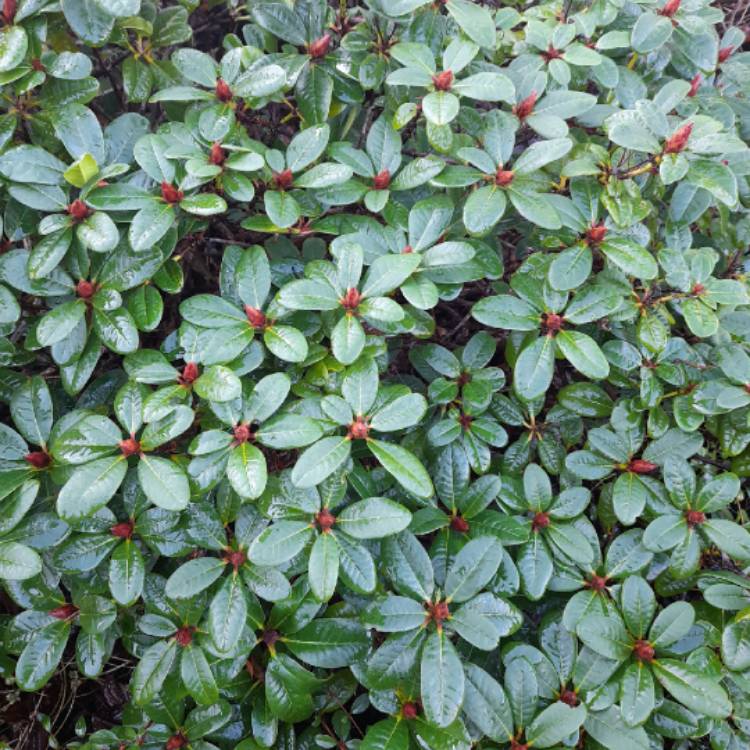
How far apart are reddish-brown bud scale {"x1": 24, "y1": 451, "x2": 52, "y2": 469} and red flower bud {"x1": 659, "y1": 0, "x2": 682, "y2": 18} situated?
5.85ft

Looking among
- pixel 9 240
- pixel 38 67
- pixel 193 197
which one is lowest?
pixel 9 240

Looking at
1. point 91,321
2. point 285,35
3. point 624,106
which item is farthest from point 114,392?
point 624,106

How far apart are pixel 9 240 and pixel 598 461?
56.2 inches

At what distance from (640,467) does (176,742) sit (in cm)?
122

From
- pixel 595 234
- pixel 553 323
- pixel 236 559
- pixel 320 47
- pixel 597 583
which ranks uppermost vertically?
pixel 320 47

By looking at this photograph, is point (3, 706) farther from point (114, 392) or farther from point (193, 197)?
point (193, 197)

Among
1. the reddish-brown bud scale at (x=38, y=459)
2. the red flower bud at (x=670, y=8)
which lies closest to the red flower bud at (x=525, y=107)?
the red flower bud at (x=670, y=8)

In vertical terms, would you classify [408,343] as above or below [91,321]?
below

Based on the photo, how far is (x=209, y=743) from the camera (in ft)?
4.72

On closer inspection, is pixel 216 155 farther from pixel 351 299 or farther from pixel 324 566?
pixel 324 566

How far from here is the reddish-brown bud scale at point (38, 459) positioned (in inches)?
50.8

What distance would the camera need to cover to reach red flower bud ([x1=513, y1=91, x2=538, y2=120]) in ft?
4.86

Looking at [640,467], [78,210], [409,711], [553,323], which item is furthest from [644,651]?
[78,210]

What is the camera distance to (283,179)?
1393mm
